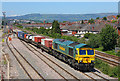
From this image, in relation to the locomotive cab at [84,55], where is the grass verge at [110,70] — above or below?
below

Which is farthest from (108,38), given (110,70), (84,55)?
(84,55)

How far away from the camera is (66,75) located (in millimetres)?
23469

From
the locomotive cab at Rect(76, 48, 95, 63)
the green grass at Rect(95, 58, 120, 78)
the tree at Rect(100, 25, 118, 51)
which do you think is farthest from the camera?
the tree at Rect(100, 25, 118, 51)

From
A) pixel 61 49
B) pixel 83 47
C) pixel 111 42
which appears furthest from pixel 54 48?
pixel 111 42

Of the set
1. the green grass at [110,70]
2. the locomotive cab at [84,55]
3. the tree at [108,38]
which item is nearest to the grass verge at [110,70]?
the green grass at [110,70]

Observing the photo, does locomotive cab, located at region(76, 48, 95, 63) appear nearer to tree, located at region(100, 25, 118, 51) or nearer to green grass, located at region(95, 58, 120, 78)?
green grass, located at region(95, 58, 120, 78)

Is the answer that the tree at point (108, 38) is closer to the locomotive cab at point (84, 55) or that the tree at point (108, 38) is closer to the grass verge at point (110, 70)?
the grass verge at point (110, 70)

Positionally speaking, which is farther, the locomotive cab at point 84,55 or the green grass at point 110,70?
the locomotive cab at point 84,55

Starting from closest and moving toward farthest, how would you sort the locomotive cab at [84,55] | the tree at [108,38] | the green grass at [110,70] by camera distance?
the green grass at [110,70] → the locomotive cab at [84,55] → the tree at [108,38]

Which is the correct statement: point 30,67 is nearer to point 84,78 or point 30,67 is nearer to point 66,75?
point 66,75

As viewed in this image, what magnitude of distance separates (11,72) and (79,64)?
857cm

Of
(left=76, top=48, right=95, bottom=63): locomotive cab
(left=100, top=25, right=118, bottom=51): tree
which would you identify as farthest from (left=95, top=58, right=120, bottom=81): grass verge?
(left=100, top=25, right=118, bottom=51): tree

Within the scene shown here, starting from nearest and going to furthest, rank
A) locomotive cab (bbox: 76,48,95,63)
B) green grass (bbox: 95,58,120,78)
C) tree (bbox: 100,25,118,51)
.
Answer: green grass (bbox: 95,58,120,78) < locomotive cab (bbox: 76,48,95,63) < tree (bbox: 100,25,118,51)

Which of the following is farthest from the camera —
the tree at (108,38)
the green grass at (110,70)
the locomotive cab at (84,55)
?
the tree at (108,38)
